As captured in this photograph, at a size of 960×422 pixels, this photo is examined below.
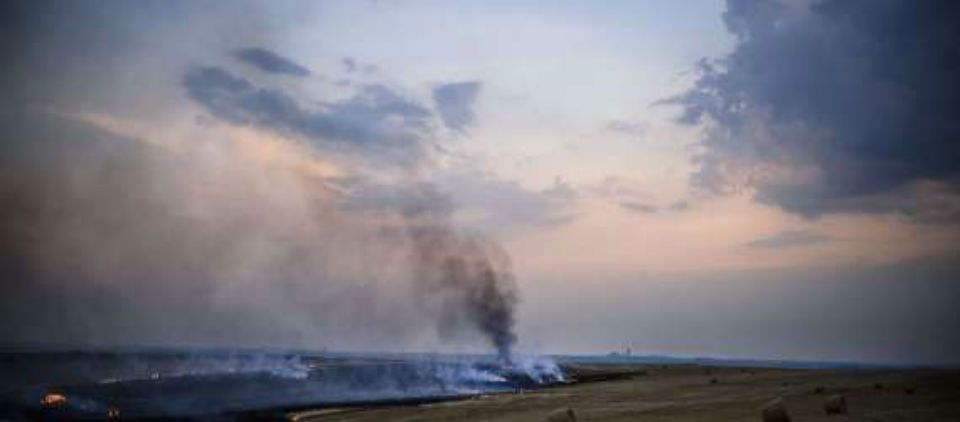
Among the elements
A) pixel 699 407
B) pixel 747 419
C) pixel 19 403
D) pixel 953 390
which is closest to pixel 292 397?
pixel 19 403

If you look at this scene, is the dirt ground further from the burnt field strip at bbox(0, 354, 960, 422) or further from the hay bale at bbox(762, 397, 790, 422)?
the hay bale at bbox(762, 397, 790, 422)

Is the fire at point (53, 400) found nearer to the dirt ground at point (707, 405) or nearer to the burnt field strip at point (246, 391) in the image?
the burnt field strip at point (246, 391)

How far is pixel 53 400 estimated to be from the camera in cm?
6769

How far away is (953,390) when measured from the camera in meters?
40.4

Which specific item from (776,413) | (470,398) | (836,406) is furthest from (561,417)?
(470,398)

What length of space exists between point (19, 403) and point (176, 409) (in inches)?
671

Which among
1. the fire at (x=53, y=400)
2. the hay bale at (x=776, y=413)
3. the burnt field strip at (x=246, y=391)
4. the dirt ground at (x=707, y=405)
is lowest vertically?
the burnt field strip at (x=246, y=391)

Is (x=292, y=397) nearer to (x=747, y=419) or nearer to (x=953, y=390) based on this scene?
(x=747, y=419)

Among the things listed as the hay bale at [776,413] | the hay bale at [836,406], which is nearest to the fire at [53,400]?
the hay bale at [776,413]

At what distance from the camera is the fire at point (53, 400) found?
66062mm

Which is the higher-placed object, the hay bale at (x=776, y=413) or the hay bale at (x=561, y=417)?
the hay bale at (x=776, y=413)

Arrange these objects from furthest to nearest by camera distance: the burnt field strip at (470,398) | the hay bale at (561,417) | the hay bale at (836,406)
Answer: the burnt field strip at (470,398)
the hay bale at (561,417)
the hay bale at (836,406)

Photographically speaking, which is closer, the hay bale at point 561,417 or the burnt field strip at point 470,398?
the hay bale at point 561,417

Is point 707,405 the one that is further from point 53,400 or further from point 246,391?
point 53,400
